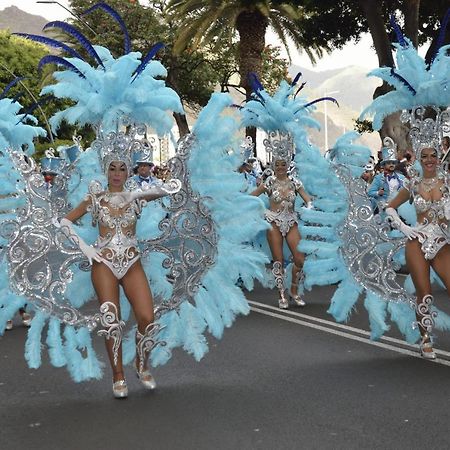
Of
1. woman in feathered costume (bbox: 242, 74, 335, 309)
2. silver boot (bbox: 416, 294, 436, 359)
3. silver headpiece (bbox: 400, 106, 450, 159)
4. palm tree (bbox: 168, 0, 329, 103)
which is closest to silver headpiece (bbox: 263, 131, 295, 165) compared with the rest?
woman in feathered costume (bbox: 242, 74, 335, 309)

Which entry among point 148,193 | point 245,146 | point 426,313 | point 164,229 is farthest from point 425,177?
point 245,146

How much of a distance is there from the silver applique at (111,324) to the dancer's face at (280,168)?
15.5 ft

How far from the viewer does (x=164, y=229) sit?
690 cm

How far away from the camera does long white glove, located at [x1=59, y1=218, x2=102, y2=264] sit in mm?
6355

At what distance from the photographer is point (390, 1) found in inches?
925

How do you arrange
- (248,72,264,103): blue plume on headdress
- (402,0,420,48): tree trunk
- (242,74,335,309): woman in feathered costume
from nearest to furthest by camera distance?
(248,72,264,103): blue plume on headdress < (242,74,335,309): woman in feathered costume < (402,0,420,48): tree trunk

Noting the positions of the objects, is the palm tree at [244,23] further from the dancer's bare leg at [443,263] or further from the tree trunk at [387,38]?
the dancer's bare leg at [443,263]

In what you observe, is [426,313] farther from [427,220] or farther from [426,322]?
[427,220]

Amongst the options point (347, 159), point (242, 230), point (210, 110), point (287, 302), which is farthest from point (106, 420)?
point (287, 302)

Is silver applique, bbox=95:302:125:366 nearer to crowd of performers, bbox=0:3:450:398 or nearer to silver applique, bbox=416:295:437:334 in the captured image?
crowd of performers, bbox=0:3:450:398

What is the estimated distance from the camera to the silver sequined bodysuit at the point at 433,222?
721cm

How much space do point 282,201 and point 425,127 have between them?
12.3ft

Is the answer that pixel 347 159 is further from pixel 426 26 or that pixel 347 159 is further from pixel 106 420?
pixel 426 26

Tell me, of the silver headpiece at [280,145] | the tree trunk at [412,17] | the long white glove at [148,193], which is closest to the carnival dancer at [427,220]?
the long white glove at [148,193]
